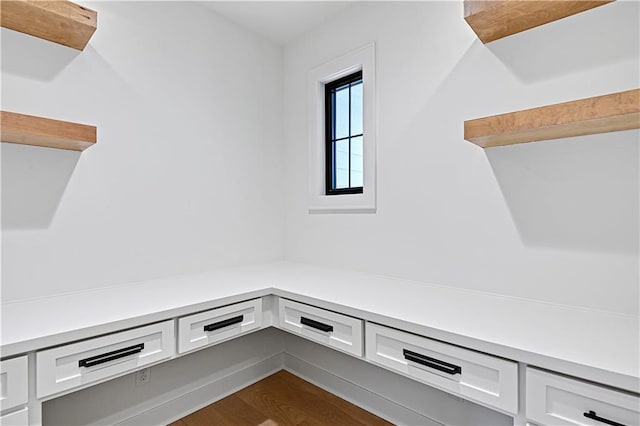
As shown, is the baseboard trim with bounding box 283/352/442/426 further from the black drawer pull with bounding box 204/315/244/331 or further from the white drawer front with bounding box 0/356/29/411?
the white drawer front with bounding box 0/356/29/411

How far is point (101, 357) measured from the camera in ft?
4.14

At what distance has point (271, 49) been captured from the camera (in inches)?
102

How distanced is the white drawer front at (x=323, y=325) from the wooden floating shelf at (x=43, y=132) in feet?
3.93

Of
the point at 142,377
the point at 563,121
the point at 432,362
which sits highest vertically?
the point at 563,121

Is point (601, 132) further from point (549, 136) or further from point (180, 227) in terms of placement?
point (180, 227)

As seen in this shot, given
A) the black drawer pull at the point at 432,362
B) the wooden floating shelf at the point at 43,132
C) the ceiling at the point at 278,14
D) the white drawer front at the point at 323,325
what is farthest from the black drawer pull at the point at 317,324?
the ceiling at the point at 278,14

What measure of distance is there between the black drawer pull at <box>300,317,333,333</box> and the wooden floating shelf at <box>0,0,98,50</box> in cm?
168

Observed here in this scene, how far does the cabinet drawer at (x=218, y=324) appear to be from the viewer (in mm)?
1490

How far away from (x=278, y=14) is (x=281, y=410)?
2482 millimetres

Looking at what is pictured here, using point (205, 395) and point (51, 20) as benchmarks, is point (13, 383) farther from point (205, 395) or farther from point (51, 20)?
point (51, 20)

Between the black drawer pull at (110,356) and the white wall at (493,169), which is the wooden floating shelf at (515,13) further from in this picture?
the black drawer pull at (110,356)

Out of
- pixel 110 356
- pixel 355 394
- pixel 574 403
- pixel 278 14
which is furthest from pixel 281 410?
pixel 278 14

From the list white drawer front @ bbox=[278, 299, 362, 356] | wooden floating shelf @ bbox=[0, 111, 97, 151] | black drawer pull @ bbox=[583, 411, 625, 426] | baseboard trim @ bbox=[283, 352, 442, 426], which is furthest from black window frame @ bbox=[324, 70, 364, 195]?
black drawer pull @ bbox=[583, 411, 625, 426]

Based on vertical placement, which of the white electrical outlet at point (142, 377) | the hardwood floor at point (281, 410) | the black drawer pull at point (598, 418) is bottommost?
the hardwood floor at point (281, 410)
